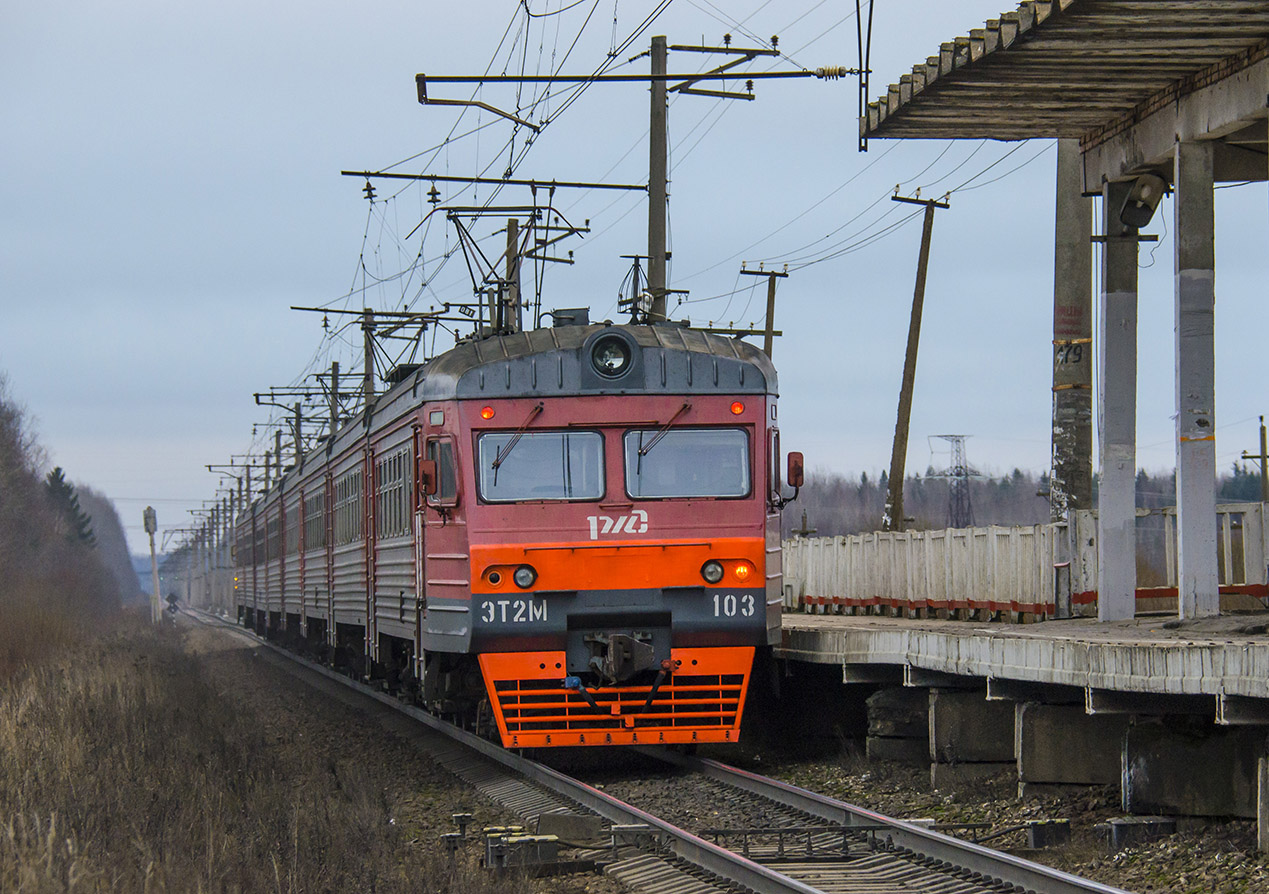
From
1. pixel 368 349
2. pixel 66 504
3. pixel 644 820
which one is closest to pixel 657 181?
pixel 644 820

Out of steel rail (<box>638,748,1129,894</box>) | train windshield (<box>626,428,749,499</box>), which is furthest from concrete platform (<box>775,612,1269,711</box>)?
train windshield (<box>626,428,749,499</box>)

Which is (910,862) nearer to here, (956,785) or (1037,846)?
(1037,846)

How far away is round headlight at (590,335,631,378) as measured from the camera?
40.7ft

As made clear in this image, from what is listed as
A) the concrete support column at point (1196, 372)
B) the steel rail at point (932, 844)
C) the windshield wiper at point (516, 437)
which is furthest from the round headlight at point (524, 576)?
the concrete support column at point (1196, 372)

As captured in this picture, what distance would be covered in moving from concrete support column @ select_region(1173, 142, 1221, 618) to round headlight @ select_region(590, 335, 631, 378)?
4138 millimetres

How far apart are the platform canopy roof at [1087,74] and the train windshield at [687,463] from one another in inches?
122

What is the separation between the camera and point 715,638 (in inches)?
479

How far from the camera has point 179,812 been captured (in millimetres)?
9422

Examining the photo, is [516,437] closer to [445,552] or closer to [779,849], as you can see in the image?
[445,552]

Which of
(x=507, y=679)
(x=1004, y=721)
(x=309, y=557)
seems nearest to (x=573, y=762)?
(x=507, y=679)

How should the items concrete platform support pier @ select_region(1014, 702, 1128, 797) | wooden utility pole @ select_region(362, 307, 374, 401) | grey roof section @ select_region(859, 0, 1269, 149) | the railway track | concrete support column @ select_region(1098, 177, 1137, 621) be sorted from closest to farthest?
the railway track → concrete platform support pier @ select_region(1014, 702, 1128, 797) → grey roof section @ select_region(859, 0, 1269, 149) → concrete support column @ select_region(1098, 177, 1137, 621) → wooden utility pole @ select_region(362, 307, 374, 401)

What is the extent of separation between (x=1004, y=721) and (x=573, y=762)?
12.1 ft

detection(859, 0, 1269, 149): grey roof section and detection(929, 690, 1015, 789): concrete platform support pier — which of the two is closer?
detection(859, 0, 1269, 149): grey roof section

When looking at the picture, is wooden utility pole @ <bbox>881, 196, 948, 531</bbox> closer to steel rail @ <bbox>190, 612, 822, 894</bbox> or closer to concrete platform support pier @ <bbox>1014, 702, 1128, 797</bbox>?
steel rail @ <bbox>190, 612, 822, 894</bbox>
